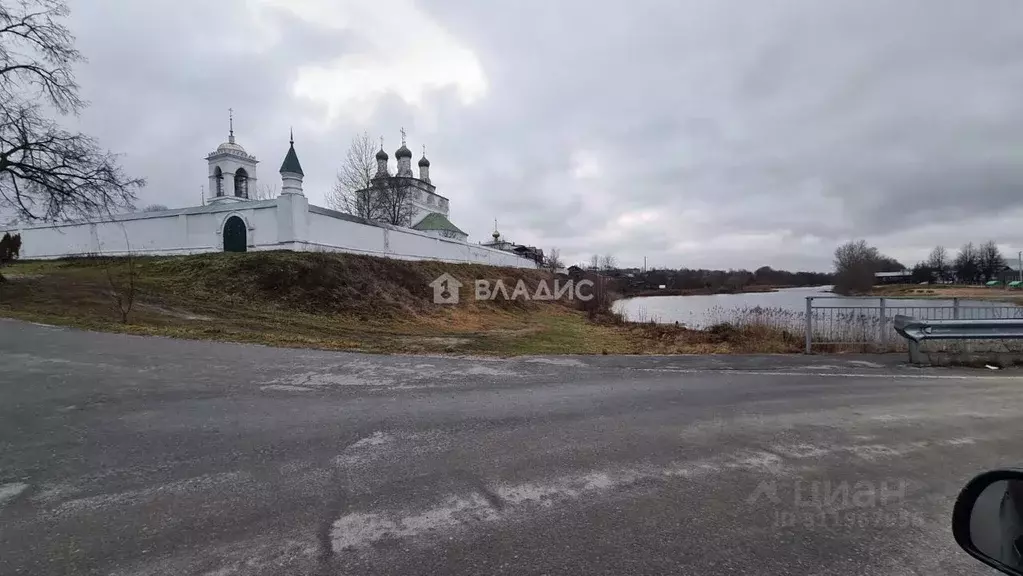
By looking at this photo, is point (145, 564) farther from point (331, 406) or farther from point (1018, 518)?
point (1018, 518)

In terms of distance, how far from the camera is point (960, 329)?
339 inches

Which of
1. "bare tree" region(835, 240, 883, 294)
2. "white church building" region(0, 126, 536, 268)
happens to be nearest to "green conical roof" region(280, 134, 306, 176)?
"white church building" region(0, 126, 536, 268)

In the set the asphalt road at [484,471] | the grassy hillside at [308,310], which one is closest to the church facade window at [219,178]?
the grassy hillside at [308,310]

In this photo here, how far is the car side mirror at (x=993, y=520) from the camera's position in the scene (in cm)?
154

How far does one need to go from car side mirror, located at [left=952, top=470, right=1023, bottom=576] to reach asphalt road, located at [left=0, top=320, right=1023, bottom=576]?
127 cm

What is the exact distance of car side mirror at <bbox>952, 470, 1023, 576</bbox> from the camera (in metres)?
1.54

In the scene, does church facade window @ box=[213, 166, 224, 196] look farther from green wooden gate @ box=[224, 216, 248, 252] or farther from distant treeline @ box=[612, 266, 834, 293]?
distant treeline @ box=[612, 266, 834, 293]

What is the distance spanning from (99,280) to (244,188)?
56.4ft

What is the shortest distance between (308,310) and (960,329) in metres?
20.1

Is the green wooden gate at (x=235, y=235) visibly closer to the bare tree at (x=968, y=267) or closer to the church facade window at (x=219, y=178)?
the church facade window at (x=219, y=178)

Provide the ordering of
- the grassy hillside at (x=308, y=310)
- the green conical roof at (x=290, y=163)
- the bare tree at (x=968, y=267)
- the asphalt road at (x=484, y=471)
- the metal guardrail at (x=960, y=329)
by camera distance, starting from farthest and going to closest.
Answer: the bare tree at (x=968, y=267)
the green conical roof at (x=290, y=163)
the grassy hillside at (x=308, y=310)
the metal guardrail at (x=960, y=329)
the asphalt road at (x=484, y=471)

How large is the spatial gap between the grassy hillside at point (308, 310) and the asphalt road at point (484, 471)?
427 centimetres

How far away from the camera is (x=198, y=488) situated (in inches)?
148

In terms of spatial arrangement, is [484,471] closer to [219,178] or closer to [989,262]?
[219,178]
